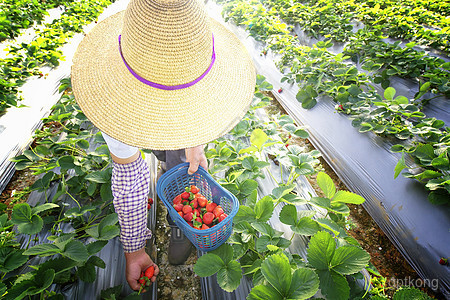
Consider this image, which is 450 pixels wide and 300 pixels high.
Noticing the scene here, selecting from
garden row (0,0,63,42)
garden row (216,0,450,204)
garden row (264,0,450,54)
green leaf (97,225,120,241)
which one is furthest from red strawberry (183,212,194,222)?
garden row (0,0,63,42)

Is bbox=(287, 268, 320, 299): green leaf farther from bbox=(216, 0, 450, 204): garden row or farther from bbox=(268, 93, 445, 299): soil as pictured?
bbox=(216, 0, 450, 204): garden row

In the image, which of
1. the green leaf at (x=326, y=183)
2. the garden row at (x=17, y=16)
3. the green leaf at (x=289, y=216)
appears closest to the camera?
the green leaf at (x=289, y=216)

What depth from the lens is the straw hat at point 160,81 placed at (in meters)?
0.79

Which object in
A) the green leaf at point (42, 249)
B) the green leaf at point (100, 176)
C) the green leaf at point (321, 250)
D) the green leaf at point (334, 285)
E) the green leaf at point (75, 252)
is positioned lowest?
the green leaf at point (100, 176)

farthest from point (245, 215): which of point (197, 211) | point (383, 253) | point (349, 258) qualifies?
point (383, 253)

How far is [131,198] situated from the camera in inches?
45.9

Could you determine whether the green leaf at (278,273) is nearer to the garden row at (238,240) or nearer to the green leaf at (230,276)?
the garden row at (238,240)

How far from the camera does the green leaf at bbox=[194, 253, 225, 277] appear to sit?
1104mm

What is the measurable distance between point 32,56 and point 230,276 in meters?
3.73

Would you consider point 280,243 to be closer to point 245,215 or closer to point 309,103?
point 245,215

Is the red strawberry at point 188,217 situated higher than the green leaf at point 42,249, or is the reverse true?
the green leaf at point 42,249

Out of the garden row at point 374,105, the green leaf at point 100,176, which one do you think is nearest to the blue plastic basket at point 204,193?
the green leaf at point 100,176

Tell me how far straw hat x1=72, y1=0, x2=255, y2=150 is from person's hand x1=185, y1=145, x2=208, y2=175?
0.55 metres

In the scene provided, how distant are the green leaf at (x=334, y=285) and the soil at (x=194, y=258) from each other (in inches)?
25.8
